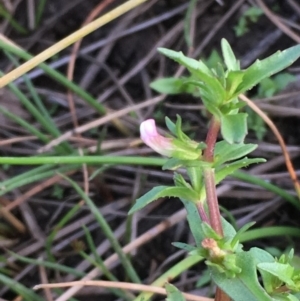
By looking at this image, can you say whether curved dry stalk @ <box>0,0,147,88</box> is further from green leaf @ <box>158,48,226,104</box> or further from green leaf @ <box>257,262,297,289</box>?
green leaf @ <box>257,262,297,289</box>

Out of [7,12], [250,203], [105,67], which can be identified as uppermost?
[7,12]

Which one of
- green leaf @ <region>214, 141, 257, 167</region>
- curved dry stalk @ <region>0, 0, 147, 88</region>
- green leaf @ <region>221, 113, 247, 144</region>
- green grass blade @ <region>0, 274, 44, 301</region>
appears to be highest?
curved dry stalk @ <region>0, 0, 147, 88</region>

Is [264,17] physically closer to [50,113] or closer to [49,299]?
[50,113]

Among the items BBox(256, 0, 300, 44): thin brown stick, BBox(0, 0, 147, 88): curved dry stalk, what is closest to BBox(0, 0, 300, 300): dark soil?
BBox(256, 0, 300, 44): thin brown stick

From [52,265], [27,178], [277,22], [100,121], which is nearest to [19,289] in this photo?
[52,265]

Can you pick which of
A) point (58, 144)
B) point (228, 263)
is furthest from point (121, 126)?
point (228, 263)

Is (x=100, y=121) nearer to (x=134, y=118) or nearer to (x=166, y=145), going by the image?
(x=134, y=118)
